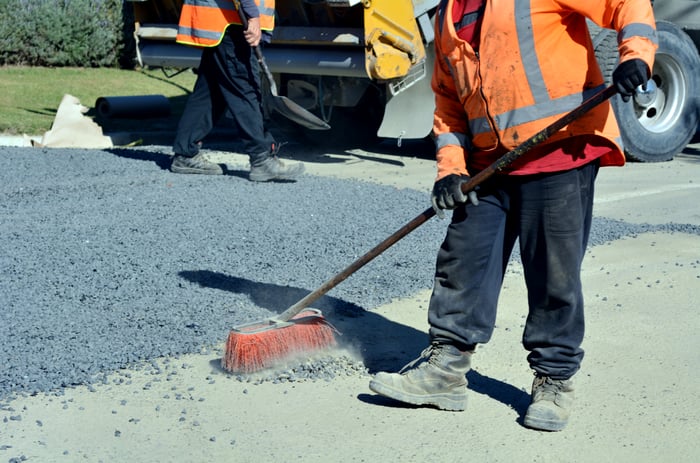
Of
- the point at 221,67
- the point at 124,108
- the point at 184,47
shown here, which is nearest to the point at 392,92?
the point at 221,67

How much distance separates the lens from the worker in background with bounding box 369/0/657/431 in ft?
10.5

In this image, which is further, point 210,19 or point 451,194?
point 210,19

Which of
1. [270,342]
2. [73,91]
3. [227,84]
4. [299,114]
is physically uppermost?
[227,84]

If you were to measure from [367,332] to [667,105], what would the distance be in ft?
19.6

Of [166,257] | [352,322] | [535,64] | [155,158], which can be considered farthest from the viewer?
[155,158]

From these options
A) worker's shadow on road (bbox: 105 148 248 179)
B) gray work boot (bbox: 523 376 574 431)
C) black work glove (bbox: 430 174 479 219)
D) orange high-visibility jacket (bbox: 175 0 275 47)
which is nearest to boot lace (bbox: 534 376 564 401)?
gray work boot (bbox: 523 376 574 431)

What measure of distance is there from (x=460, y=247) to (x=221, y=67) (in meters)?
4.30

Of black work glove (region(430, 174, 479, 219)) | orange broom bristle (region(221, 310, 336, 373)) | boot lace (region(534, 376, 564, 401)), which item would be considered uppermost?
black work glove (region(430, 174, 479, 219))

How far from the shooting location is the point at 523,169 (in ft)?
11.0

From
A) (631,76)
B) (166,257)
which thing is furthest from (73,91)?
(631,76)

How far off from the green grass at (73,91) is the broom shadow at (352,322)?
18.1ft

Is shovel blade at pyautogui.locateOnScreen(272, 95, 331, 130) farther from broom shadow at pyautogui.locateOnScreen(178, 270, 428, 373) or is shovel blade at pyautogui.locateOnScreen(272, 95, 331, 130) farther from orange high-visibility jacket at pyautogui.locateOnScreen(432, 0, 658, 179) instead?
orange high-visibility jacket at pyautogui.locateOnScreen(432, 0, 658, 179)

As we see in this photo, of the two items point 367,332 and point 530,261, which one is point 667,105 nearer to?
point 367,332

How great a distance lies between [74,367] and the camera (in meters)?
3.78
